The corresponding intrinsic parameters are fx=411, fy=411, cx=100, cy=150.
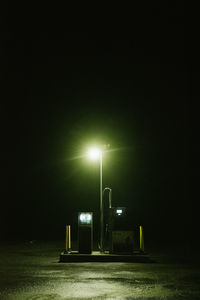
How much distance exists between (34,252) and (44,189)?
3695 cm

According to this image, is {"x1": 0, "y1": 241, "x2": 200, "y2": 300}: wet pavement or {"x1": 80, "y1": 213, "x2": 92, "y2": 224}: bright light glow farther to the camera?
{"x1": 80, "y1": 213, "x2": 92, "y2": 224}: bright light glow

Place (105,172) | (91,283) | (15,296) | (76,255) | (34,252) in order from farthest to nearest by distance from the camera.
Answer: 1. (105,172)
2. (34,252)
3. (76,255)
4. (91,283)
5. (15,296)

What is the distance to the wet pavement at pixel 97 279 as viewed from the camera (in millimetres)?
9352

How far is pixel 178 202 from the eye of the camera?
1977 inches

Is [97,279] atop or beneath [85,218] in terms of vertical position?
beneath

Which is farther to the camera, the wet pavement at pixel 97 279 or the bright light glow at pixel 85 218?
the bright light glow at pixel 85 218

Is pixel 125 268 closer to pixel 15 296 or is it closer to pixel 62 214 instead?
pixel 15 296

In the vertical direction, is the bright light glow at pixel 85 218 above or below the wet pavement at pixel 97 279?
above

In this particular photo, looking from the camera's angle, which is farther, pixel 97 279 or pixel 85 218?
pixel 85 218

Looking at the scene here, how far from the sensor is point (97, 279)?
37.5 ft

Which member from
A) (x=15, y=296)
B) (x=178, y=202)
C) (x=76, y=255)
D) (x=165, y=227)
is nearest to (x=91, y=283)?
(x=15, y=296)

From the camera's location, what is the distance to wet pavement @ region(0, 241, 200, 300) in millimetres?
9352

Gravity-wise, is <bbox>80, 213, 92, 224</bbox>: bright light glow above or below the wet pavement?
above

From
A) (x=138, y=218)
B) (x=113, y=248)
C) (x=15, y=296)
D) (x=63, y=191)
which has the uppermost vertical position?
(x=63, y=191)
